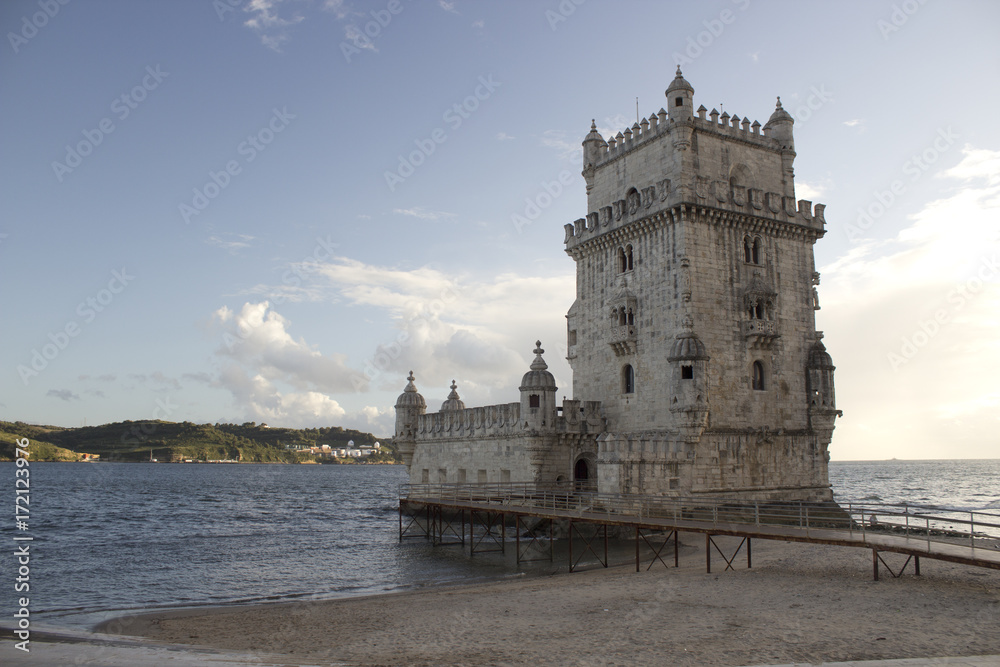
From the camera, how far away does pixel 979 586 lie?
679 inches

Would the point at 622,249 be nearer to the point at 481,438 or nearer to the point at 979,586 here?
the point at 481,438

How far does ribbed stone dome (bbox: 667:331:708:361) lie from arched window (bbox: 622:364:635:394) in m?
3.57

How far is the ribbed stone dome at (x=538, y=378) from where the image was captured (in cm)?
3619

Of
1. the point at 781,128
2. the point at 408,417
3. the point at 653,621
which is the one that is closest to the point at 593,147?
the point at 781,128

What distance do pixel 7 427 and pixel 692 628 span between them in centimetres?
17378

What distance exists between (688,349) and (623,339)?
13.3ft

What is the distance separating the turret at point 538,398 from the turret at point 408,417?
14735 millimetres

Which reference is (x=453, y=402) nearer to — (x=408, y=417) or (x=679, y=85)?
(x=408, y=417)

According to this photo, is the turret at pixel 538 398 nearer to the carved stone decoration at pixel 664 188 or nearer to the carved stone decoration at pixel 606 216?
the carved stone decoration at pixel 606 216

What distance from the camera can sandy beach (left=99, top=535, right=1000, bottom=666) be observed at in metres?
13.7

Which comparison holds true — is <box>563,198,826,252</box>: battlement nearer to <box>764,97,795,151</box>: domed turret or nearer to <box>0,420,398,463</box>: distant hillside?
<box>764,97,795,151</box>: domed turret

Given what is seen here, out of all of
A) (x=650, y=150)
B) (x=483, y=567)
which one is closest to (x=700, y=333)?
(x=650, y=150)

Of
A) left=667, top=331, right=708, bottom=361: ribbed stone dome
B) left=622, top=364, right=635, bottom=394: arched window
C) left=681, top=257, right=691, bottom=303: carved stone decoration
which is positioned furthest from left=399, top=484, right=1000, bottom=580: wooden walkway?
left=681, top=257, right=691, bottom=303: carved stone decoration

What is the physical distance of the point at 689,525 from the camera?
23.0 m
